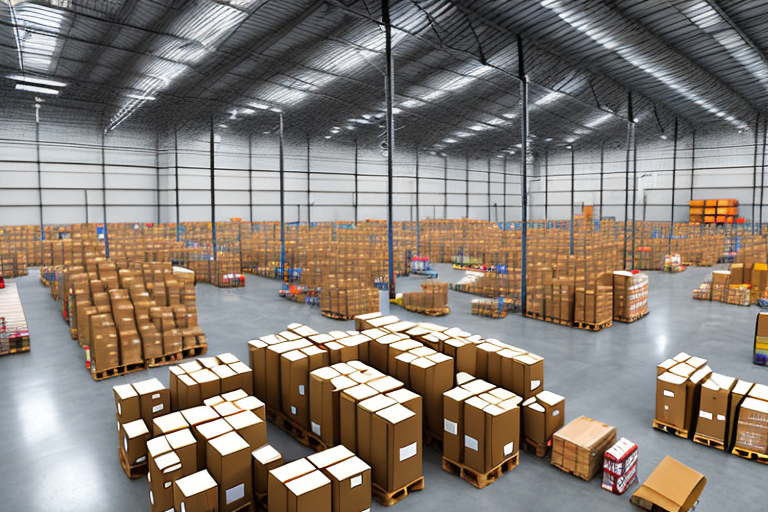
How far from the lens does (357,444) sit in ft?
12.8

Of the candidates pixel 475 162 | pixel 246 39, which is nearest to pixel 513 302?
pixel 246 39

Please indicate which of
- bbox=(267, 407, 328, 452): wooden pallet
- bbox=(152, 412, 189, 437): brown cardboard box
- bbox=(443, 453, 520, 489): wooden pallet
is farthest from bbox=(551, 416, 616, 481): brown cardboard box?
bbox=(152, 412, 189, 437): brown cardboard box

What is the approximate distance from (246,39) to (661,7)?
10572mm

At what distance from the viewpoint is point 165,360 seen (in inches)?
274

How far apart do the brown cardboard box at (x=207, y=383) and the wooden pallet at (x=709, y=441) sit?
4912 millimetres

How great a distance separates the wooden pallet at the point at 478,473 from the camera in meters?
3.90

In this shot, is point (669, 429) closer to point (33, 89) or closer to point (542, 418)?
point (542, 418)

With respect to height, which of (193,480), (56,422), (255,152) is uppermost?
(255,152)

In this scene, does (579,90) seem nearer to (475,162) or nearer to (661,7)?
(661,7)

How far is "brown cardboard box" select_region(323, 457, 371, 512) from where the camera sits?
3189mm

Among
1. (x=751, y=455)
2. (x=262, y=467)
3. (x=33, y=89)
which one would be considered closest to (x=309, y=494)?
(x=262, y=467)

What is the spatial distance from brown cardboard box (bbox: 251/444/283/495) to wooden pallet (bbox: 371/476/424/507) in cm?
84

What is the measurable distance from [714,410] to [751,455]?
18.5 inches

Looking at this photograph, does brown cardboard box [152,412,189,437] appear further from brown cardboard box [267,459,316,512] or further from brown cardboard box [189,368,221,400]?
Answer: brown cardboard box [267,459,316,512]
